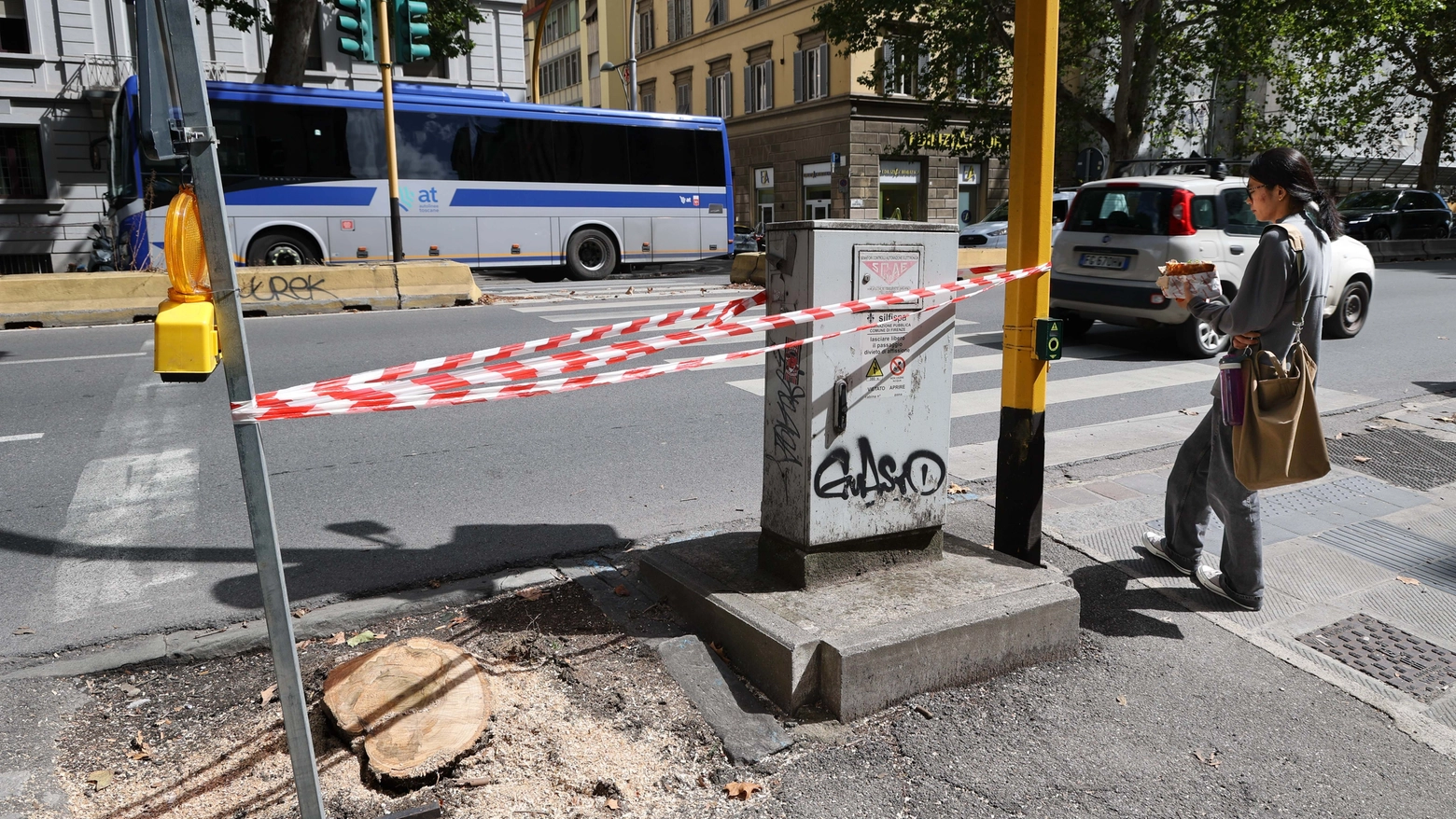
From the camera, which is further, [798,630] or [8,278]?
[8,278]

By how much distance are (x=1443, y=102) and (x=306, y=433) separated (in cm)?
3795

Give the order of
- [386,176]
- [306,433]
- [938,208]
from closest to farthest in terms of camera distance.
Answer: [306,433]
[386,176]
[938,208]

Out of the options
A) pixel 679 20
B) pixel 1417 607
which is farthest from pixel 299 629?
pixel 679 20

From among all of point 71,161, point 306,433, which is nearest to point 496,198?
point 306,433

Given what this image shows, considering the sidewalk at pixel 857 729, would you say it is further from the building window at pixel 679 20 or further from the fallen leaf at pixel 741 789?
the building window at pixel 679 20

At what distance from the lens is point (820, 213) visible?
36969mm

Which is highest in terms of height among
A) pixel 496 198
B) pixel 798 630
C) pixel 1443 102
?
pixel 1443 102

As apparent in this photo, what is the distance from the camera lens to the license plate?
9812 millimetres

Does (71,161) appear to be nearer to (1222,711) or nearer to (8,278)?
(8,278)

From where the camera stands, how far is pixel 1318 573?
14.4ft

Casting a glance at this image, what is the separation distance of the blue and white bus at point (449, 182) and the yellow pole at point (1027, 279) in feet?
46.0

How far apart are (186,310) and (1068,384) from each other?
7.64m

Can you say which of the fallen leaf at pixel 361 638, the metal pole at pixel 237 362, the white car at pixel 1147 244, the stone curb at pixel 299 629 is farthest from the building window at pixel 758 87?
the metal pole at pixel 237 362

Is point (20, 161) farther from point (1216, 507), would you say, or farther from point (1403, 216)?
point (1403, 216)
